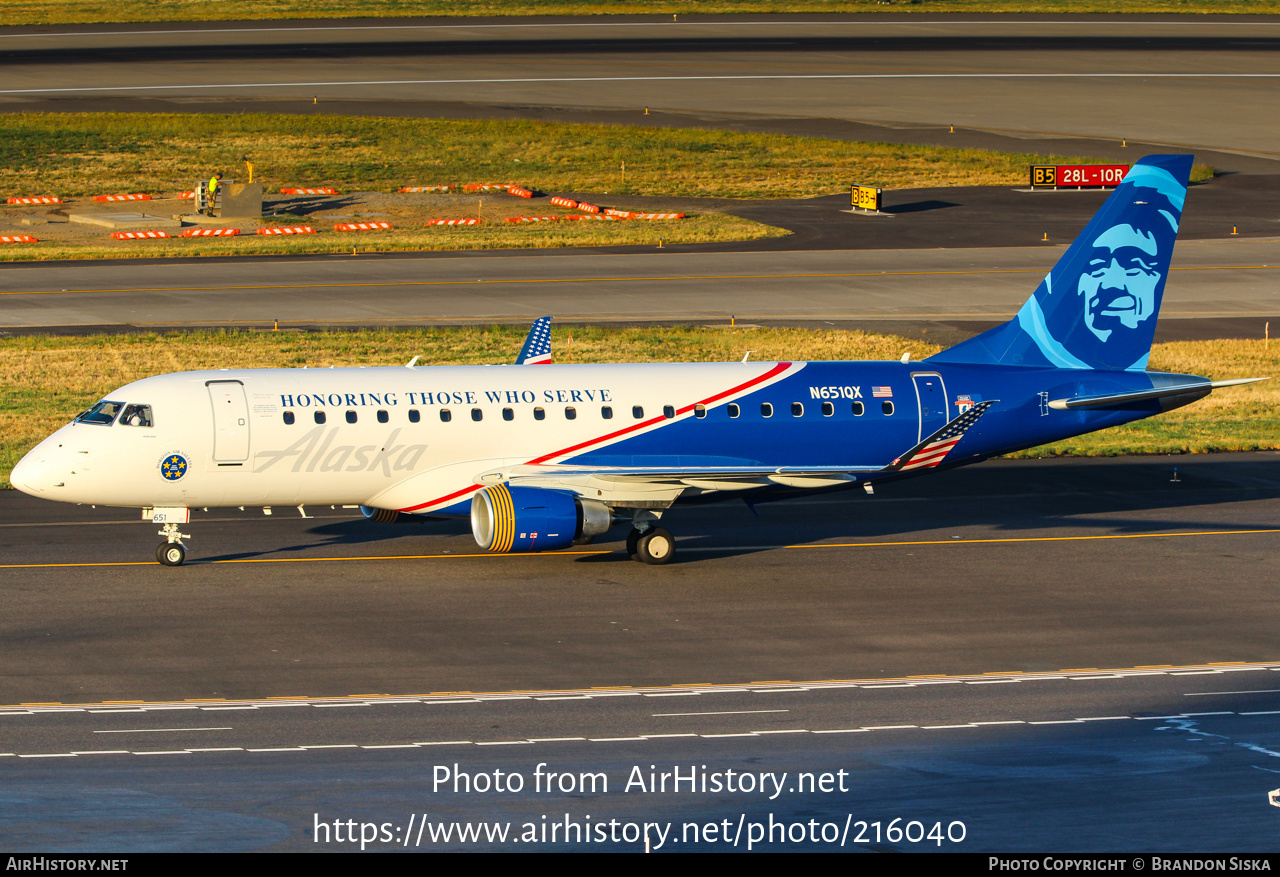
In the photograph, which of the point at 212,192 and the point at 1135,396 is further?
the point at 212,192

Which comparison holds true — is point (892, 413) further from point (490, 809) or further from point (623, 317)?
point (623, 317)

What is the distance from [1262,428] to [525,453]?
26784 millimetres

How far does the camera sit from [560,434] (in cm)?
3419

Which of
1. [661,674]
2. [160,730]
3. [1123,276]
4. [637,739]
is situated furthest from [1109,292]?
[160,730]

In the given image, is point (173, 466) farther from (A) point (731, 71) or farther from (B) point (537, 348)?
(A) point (731, 71)

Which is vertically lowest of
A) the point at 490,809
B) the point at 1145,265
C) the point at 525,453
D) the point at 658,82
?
the point at 490,809

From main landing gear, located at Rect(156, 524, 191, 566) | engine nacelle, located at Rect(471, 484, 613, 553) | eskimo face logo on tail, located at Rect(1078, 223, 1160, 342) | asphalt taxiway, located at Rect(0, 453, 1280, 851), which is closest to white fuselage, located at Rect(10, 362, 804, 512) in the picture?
main landing gear, located at Rect(156, 524, 191, 566)

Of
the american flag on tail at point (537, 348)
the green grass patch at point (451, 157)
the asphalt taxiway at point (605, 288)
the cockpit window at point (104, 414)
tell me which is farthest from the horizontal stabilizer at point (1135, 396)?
the green grass patch at point (451, 157)

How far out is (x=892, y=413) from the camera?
35.7 metres

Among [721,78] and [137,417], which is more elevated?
[721,78]

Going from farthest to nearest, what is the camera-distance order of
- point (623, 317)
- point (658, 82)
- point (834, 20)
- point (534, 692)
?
point (834, 20)
point (658, 82)
point (623, 317)
point (534, 692)

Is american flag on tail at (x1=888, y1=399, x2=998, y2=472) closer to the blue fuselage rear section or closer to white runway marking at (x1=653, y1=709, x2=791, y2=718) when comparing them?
the blue fuselage rear section

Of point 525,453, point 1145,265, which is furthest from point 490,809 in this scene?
point 1145,265

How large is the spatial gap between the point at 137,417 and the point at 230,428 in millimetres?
1942
